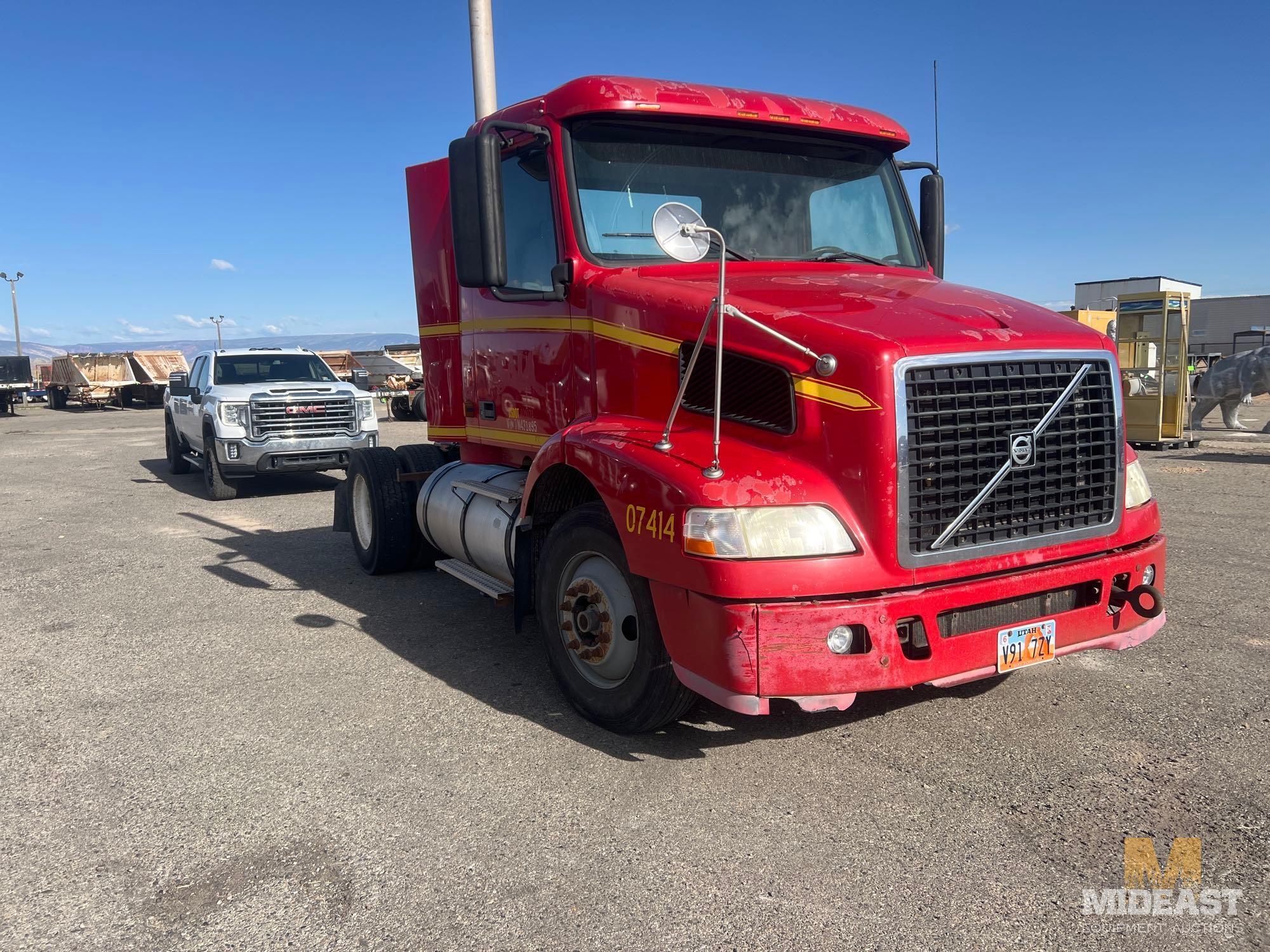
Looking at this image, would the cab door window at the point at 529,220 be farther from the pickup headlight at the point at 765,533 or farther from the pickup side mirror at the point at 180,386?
the pickup side mirror at the point at 180,386

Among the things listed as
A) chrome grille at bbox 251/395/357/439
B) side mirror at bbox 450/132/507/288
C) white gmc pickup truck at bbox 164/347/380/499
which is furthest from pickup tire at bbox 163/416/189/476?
side mirror at bbox 450/132/507/288

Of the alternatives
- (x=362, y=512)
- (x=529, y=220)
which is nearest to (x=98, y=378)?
(x=362, y=512)

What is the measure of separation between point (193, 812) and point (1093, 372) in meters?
3.84

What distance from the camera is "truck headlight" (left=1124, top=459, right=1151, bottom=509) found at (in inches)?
159

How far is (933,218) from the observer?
5.59 meters

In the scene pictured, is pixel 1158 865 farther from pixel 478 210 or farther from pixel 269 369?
pixel 269 369

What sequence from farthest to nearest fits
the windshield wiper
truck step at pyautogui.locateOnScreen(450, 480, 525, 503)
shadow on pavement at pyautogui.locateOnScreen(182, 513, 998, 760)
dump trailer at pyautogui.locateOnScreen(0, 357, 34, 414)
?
dump trailer at pyautogui.locateOnScreen(0, 357, 34, 414)
truck step at pyautogui.locateOnScreen(450, 480, 525, 503)
the windshield wiper
shadow on pavement at pyautogui.locateOnScreen(182, 513, 998, 760)

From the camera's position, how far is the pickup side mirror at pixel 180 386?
500 inches

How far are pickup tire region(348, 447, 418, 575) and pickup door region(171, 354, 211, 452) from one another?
5.77 meters

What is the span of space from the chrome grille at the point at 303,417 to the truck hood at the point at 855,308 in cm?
838

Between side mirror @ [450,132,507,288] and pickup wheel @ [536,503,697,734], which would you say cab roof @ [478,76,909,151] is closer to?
side mirror @ [450,132,507,288]

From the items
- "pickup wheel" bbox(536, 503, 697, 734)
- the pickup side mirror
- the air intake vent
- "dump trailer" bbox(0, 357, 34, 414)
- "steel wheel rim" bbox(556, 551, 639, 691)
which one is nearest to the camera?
the air intake vent

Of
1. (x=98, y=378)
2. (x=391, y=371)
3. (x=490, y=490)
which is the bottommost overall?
(x=490, y=490)

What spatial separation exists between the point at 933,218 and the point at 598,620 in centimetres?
322
